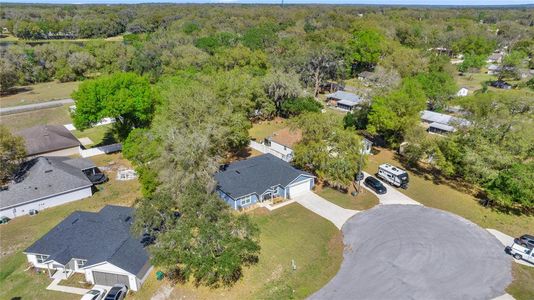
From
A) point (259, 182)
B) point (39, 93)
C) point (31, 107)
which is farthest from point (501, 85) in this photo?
point (39, 93)

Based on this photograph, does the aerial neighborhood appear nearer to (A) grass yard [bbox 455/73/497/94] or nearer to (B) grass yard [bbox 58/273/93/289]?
(B) grass yard [bbox 58/273/93/289]

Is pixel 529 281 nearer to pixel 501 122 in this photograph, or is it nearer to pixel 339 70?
pixel 501 122

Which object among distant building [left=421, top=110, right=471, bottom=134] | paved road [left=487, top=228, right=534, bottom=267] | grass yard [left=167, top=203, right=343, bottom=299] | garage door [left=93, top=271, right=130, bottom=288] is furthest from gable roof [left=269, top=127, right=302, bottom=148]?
garage door [left=93, top=271, right=130, bottom=288]

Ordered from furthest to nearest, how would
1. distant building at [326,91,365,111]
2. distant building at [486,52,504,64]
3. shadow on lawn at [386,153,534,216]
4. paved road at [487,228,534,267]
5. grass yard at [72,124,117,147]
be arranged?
1. distant building at [486,52,504,64]
2. distant building at [326,91,365,111]
3. grass yard at [72,124,117,147]
4. shadow on lawn at [386,153,534,216]
5. paved road at [487,228,534,267]

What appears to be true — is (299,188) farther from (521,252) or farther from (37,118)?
(37,118)

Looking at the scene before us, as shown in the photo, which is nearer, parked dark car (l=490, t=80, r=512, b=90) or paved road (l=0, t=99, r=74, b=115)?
paved road (l=0, t=99, r=74, b=115)

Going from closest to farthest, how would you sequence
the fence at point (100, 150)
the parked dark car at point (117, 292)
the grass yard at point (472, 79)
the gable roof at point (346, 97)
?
the parked dark car at point (117, 292)
the fence at point (100, 150)
the gable roof at point (346, 97)
the grass yard at point (472, 79)

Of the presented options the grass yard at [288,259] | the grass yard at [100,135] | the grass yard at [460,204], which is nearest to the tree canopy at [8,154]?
the grass yard at [100,135]

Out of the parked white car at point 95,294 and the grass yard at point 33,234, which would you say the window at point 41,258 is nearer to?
the grass yard at point 33,234
